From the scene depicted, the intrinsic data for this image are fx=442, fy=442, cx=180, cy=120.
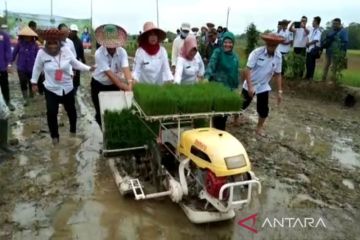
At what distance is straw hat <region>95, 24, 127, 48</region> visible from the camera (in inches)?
239

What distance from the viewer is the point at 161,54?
6062 mm

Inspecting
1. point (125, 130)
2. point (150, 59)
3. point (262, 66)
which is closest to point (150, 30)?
point (150, 59)

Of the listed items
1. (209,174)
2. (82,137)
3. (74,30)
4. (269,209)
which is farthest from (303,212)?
(74,30)

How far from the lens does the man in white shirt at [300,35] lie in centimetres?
1280

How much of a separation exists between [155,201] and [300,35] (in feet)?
31.1

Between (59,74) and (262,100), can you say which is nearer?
(59,74)

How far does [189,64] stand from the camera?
6094mm

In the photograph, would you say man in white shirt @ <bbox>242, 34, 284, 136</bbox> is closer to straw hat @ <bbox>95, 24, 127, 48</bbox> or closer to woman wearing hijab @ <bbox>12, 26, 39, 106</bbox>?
straw hat @ <bbox>95, 24, 127, 48</bbox>

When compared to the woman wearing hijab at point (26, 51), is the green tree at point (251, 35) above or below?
above

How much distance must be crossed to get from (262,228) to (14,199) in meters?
2.78

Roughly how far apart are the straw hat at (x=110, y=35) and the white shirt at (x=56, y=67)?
25.8 inches

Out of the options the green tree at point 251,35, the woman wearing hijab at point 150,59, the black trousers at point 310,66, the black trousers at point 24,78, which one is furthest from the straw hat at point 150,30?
the green tree at point 251,35

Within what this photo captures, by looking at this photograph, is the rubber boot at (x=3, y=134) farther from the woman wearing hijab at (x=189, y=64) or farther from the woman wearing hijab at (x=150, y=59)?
the woman wearing hijab at (x=189, y=64)

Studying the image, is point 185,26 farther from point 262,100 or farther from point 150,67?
point 150,67
